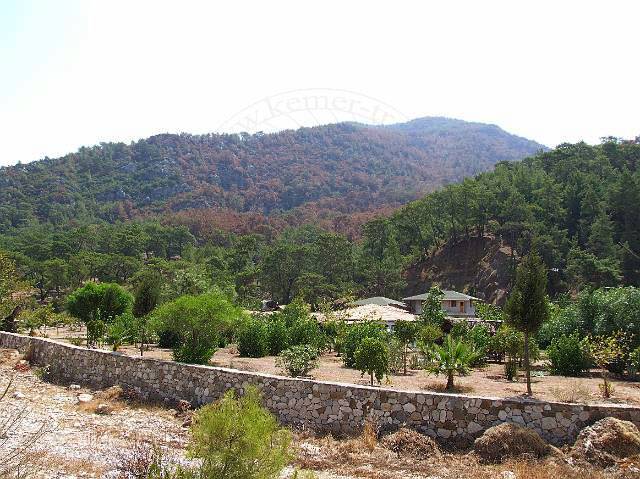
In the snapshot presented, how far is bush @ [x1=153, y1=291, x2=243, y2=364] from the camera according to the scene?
15680 mm

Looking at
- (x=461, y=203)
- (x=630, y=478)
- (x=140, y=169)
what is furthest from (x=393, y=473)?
(x=140, y=169)

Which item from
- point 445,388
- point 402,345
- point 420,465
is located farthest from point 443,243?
point 420,465

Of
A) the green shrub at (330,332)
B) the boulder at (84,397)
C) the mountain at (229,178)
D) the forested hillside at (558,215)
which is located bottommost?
the green shrub at (330,332)

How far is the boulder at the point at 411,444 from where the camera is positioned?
968 cm

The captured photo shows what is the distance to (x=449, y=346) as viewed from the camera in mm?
14445

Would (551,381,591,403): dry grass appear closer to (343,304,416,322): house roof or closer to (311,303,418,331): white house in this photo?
(311,303,418,331): white house

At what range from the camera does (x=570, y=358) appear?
17391mm

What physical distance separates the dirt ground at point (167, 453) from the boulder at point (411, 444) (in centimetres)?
11

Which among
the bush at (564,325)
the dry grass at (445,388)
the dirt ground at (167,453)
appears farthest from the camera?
the bush at (564,325)

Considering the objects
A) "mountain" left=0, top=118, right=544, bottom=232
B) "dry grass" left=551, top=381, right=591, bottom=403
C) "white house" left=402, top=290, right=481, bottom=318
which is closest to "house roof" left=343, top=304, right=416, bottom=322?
"white house" left=402, top=290, right=481, bottom=318

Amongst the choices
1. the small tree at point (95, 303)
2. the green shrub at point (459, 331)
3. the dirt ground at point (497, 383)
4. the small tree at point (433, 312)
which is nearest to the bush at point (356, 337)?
the dirt ground at point (497, 383)

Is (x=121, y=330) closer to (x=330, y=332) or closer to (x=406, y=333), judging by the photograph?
(x=406, y=333)

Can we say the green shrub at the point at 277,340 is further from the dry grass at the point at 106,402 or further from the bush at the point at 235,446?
the bush at the point at 235,446

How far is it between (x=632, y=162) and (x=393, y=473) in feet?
244
